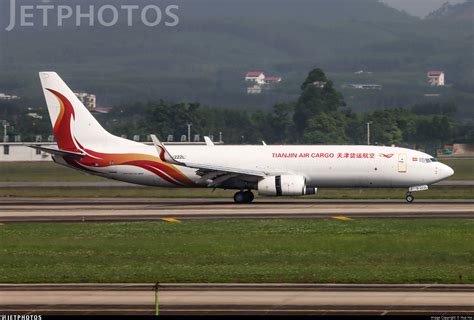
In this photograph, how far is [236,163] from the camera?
59500 millimetres

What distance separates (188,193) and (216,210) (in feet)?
60.6

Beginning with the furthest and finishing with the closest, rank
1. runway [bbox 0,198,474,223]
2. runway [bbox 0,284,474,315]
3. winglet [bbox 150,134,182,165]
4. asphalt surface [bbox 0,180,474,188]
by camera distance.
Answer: asphalt surface [bbox 0,180,474,188]
winglet [bbox 150,134,182,165]
runway [bbox 0,198,474,223]
runway [bbox 0,284,474,315]

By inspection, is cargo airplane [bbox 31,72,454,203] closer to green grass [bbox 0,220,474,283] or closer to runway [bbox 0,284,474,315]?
green grass [bbox 0,220,474,283]

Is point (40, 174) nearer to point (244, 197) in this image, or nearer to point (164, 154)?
point (164, 154)

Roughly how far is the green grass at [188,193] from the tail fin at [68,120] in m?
8.30

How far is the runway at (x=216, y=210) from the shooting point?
47.6 metres

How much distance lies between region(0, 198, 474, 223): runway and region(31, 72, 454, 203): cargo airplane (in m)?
1.26

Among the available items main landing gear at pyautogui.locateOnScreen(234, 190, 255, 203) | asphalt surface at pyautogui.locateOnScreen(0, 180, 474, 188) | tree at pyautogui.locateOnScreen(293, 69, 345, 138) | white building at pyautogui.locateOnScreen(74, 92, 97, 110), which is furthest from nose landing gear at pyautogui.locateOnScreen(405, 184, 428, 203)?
white building at pyautogui.locateOnScreen(74, 92, 97, 110)

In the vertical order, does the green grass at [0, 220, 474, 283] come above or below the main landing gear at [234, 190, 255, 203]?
below

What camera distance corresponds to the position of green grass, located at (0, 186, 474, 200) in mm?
65875

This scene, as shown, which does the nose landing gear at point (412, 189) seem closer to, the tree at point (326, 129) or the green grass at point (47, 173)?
the green grass at point (47, 173)

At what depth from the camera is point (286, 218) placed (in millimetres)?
46844

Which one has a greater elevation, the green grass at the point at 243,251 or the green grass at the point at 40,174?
the green grass at the point at 40,174

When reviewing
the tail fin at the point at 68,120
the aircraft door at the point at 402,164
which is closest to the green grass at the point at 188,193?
the aircraft door at the point at 402,164
